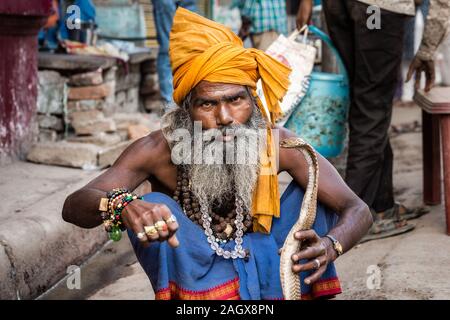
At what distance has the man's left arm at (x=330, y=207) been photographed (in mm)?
2932

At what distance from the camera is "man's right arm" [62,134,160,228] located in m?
3.29

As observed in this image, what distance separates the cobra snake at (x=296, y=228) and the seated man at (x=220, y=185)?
23 centimetres

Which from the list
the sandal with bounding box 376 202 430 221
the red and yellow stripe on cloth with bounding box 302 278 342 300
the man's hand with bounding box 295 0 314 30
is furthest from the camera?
the man's hand with bounding box 295 0 314 30

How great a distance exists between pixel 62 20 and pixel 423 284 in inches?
198

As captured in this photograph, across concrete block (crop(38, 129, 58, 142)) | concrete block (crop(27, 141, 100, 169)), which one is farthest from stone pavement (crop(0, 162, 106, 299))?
concrete block (crop(38, 129, 58, 142))

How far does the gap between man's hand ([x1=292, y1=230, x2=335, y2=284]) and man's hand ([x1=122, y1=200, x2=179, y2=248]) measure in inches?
15.9

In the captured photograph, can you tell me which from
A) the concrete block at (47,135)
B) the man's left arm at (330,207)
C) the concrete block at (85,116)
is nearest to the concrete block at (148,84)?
the concrete block at (85,116)

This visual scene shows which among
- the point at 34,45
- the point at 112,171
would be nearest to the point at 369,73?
the point at 112,171

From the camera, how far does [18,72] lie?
245 inches

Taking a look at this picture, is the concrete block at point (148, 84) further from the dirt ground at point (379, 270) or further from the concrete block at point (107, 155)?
the dirt ground at point (379, 270)

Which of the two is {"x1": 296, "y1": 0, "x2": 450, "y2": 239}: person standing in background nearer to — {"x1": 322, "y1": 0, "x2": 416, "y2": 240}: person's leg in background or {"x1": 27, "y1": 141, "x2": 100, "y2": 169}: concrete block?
{"x1": 322, "y1": 0, "x2": 416, "y2": 240}: person's leg in background

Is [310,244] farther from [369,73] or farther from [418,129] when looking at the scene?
[418,129]
